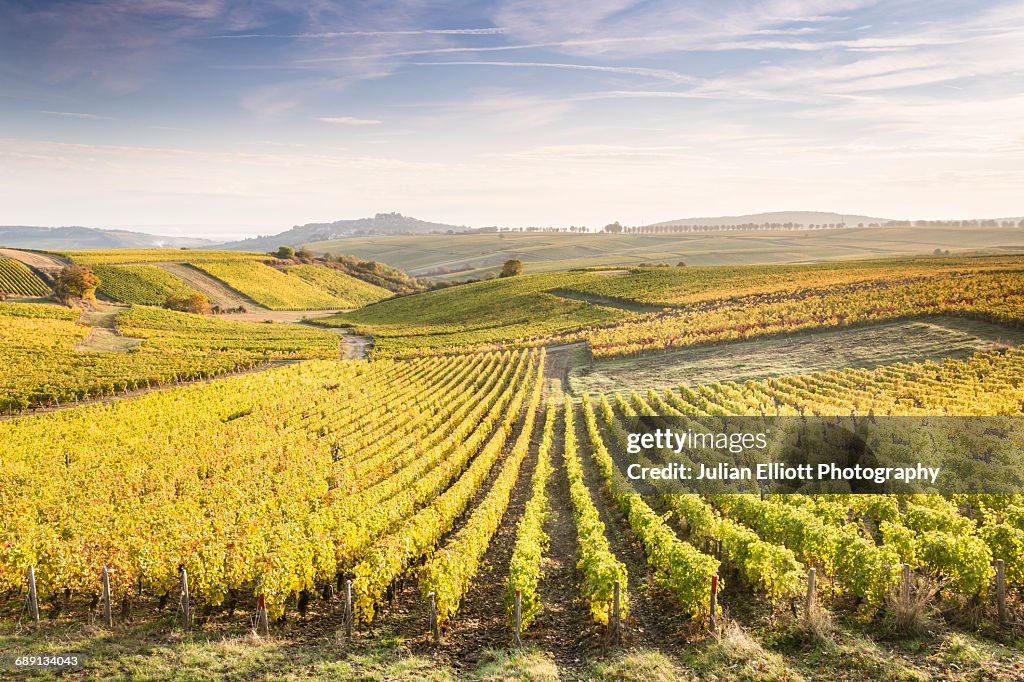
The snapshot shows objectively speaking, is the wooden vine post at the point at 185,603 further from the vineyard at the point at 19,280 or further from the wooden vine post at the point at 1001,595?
the vineyard at the point at 19,280

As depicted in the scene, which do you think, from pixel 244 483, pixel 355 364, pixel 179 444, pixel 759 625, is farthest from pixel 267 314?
pixel 759 625

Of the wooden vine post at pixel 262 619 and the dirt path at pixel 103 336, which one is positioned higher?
the dirt path at pixel 103 336

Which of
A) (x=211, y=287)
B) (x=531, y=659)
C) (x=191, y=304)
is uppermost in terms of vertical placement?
(x=211, y=287)

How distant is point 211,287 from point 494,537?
5566 inches

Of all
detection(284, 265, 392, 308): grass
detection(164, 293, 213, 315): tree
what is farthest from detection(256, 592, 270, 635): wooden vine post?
detection(284, 265, 392, 308): grass

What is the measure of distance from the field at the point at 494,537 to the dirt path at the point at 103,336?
18.1m

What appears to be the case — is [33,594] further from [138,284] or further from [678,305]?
[138,284]

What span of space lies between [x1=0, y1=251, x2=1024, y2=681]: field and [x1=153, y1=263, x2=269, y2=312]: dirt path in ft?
277

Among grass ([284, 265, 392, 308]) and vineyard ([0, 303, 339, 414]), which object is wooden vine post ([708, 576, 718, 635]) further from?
grass ([284, 265, 392, 308])

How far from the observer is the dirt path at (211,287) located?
132m

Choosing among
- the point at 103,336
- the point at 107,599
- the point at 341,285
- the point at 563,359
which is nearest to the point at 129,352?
the point at 103,336

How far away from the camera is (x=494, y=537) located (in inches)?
766

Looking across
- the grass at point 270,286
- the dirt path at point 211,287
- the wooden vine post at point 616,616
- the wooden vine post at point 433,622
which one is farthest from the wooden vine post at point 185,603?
the grass at point 270,286

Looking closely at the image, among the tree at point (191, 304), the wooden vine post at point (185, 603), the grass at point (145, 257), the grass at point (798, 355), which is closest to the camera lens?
the wooden vine post at point (185, 603)
